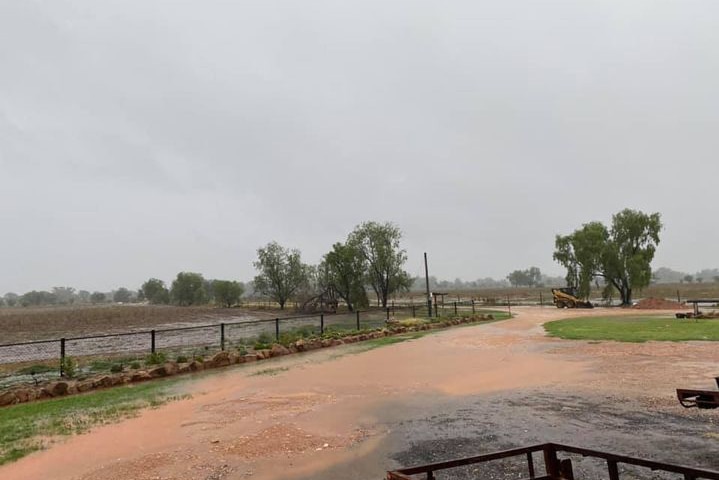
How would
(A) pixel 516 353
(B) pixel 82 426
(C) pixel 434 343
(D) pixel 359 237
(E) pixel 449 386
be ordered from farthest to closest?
1. (D) pixel 359 237
2. (C) pixel 434 343
3. (A) pixel 516 353
4. (E) pixel 449 386
5. (B) pixel 82 426

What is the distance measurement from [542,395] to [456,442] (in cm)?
348

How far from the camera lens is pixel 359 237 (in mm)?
66562

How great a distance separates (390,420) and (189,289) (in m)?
110

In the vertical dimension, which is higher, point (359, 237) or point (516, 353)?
point (359, 237)

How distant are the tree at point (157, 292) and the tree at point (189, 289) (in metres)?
20.4

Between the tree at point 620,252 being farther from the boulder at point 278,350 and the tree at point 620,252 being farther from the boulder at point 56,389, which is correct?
the boulder at point 56,389

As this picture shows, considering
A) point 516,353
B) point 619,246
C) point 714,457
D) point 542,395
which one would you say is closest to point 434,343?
point 516,353

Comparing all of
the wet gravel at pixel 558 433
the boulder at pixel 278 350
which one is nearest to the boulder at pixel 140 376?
the boulder at pixel 278 350

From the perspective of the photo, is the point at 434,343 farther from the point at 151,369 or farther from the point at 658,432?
the point at 658,432

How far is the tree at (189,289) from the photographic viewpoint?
110250 mm

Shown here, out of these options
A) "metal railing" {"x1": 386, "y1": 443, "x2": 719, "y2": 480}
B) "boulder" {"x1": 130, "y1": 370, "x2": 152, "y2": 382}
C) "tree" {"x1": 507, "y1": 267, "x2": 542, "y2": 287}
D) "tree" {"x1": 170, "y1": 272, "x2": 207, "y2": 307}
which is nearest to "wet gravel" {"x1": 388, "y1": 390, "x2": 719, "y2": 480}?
"metal railing" {"x1": 386, "y1": 443, "x2": 719, "y2": 480}

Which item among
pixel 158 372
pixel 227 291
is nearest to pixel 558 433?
pixel 158 372

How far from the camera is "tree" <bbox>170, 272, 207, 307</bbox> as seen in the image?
4341 inches

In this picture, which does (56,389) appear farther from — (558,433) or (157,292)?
(157,292)
